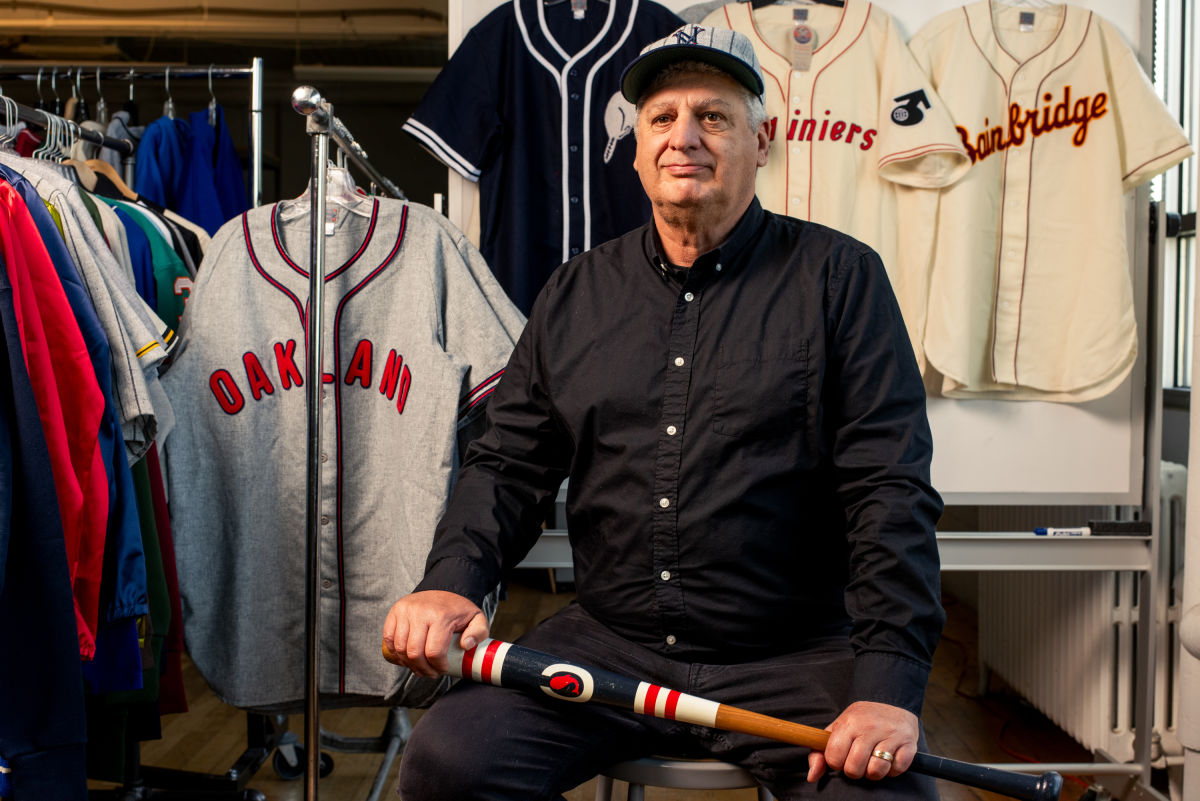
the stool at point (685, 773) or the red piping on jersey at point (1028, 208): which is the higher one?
the red piping on jersey at point (1028, 208)

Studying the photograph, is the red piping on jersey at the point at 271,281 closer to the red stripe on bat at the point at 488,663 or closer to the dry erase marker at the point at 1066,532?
the red stripe on bat at the point at 488,663

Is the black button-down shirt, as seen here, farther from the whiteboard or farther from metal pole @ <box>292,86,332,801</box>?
the whiteboard

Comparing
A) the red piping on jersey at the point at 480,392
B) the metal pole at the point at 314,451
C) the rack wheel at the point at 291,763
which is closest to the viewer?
the metal pole at the point at 314,451

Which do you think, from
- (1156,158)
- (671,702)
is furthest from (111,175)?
(1156,158)

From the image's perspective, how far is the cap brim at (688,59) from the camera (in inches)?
51.3

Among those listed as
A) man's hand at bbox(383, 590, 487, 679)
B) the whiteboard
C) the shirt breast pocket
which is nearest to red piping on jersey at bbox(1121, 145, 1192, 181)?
the whiteboard

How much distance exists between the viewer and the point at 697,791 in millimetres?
2160

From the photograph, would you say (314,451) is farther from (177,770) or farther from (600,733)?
(177,770)

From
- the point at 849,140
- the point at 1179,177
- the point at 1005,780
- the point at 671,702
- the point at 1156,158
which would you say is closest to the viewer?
the point at 1005,780

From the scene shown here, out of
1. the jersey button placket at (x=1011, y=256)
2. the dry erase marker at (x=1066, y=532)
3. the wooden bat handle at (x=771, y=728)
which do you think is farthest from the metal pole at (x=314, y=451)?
the dry erase marker at (x=1066, y=532)

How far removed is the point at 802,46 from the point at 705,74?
746 mm

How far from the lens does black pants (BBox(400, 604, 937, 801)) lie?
1.09 meters

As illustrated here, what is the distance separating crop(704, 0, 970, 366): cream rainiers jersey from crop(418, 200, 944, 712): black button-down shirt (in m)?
0.60

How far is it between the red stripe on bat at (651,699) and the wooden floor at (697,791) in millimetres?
1157
